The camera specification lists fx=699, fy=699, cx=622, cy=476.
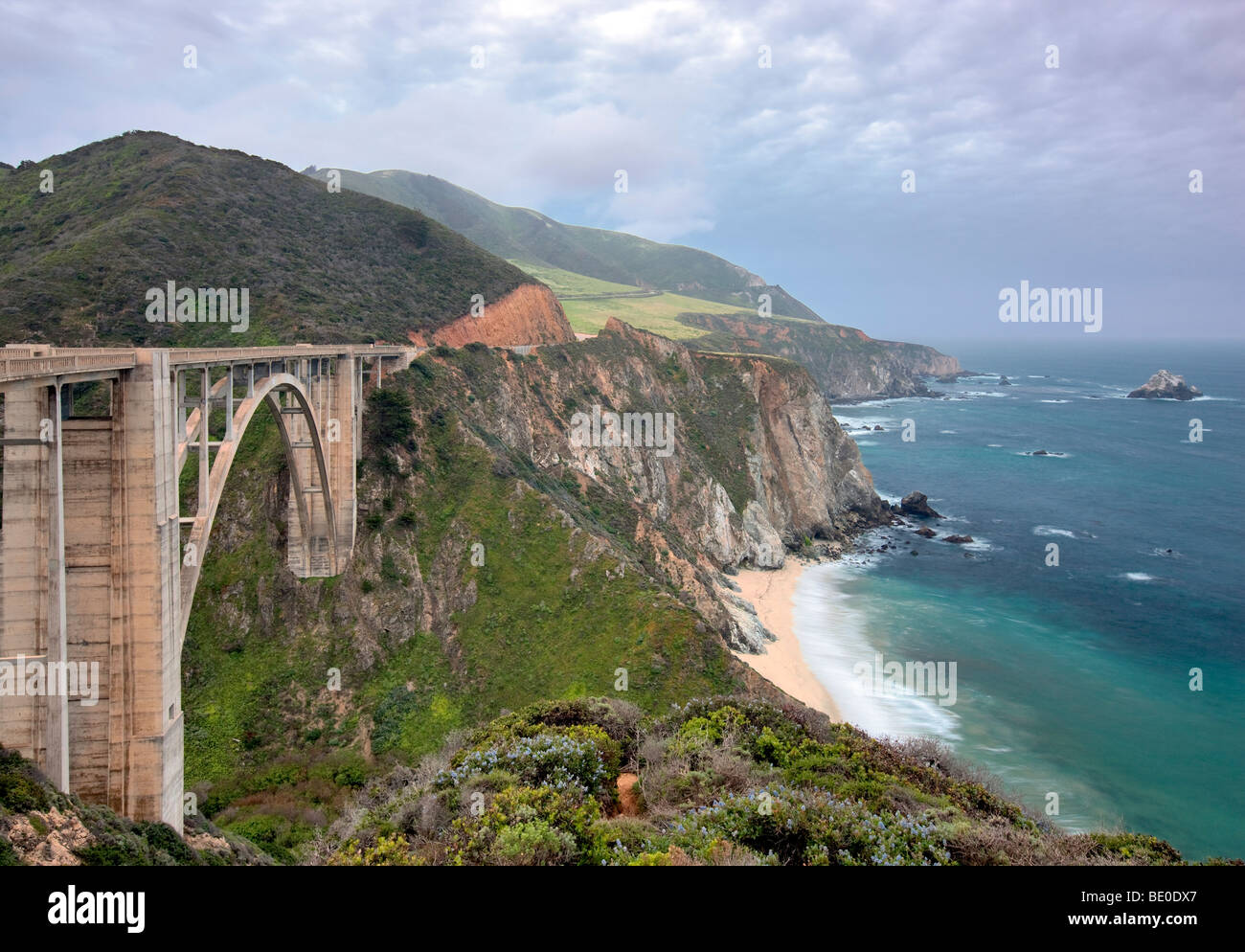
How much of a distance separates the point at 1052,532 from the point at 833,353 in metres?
97.9

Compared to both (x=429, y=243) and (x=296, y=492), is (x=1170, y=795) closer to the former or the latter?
(x=296, y=492)

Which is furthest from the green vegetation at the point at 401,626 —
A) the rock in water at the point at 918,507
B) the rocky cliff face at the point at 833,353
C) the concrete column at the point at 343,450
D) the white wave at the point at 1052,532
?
the rocky cliff face at the point at 833,353

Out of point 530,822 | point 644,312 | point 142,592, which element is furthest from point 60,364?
point 644,312

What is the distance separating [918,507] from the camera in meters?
74.0

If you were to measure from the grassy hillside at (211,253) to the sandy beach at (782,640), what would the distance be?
31.6 metres

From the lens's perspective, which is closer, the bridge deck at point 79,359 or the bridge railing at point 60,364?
the bridge railing at point 60,364

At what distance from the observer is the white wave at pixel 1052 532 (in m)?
65.4

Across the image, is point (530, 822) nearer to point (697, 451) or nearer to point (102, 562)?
point (102, 562)

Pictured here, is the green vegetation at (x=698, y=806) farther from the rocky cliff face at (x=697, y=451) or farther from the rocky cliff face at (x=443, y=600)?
the rocky cliff face at (x=697, y=451)

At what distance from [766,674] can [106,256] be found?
4759 centimetres

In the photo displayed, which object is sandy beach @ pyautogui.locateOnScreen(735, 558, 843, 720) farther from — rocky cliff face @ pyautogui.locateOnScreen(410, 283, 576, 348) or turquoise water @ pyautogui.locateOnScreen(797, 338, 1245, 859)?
rocky cliff face @ pyautogui.locateOnScreen(410, 283, 576, 348)

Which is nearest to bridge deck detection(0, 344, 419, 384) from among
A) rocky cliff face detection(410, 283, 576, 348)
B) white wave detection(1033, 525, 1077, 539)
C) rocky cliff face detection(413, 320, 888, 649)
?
rocky cliff face detection(413, 320, 888, 649)

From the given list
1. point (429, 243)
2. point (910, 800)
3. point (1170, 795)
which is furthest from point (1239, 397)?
point (910, 800)

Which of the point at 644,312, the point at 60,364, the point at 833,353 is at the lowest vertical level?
the point at 60,364
